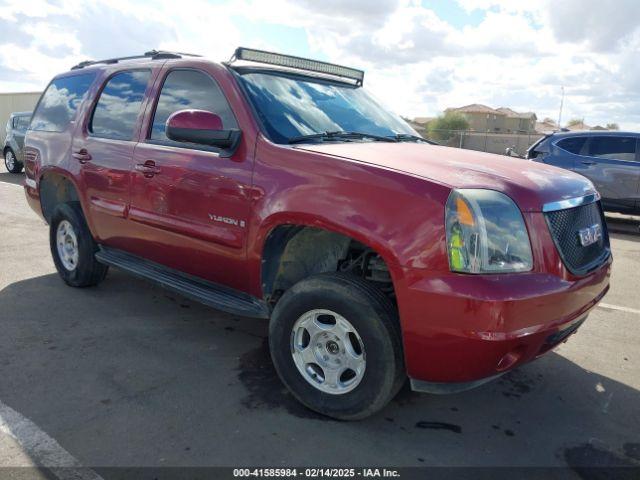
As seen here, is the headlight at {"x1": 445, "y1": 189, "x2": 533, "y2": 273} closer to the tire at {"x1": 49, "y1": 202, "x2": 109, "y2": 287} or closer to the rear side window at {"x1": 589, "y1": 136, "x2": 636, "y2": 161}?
the tire at {"x1": 49, "y1": 202, "x2": 109, "y2": 287}

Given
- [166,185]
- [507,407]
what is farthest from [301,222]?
[507,407]

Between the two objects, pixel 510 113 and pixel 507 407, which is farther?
pixel 510 113

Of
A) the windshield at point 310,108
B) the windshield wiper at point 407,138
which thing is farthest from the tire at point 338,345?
the windshield wiper at point 407,138

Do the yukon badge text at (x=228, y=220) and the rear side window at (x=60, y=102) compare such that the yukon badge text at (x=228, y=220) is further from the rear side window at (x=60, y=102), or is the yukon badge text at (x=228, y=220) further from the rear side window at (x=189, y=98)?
the rear side window at (x=60, y=102)

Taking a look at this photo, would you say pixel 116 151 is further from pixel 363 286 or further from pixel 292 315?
pixel 363 286

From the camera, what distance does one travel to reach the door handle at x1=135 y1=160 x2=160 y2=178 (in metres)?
3.93

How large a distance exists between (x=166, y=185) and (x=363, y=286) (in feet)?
5.58

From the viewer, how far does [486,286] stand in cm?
252

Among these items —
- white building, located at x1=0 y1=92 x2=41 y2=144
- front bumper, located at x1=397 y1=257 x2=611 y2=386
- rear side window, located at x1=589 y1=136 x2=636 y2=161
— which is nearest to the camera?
front bumper, located at x1=397 y1=257 x2=611 y2=386

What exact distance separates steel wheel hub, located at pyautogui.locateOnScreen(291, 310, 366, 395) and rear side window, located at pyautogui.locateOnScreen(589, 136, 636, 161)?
890cm

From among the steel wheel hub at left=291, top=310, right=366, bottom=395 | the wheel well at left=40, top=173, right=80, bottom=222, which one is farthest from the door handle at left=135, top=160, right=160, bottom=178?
the steel wheel hub at left=291, top=310, right=366, bottom=395

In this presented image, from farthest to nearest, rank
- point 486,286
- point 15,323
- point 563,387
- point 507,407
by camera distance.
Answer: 1. point 15,323
2. point 563,387
3. point 507,407
4. point 486,286

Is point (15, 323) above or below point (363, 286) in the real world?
below

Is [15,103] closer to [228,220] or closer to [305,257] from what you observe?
[228,220]
